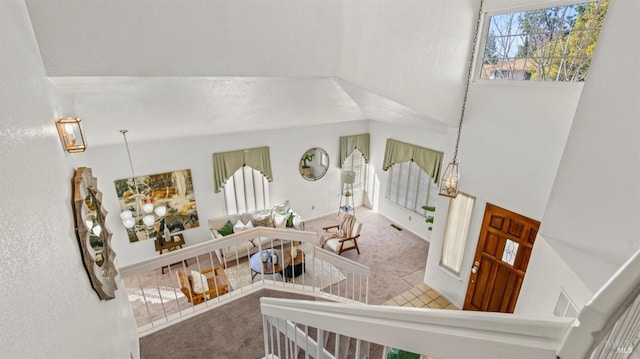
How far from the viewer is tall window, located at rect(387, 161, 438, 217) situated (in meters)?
6.78

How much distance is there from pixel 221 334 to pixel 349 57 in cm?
329

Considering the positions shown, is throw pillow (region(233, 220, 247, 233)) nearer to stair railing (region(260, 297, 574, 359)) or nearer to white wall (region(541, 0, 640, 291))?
white wall (region(541, 0, 640, 291))

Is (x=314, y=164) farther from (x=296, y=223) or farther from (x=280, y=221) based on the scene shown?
(x=280, y=221)

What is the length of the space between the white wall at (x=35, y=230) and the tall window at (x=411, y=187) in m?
6.25

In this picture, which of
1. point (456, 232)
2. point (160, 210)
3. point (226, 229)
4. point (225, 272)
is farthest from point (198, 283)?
point (456, 232)

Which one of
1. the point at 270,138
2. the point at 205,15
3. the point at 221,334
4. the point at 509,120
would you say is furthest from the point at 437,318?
the point at 270,138

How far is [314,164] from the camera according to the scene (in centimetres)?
800

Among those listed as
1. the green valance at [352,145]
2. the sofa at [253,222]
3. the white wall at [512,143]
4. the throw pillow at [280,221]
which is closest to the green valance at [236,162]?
the sofa at [253,222]

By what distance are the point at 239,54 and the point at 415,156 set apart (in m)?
5.12

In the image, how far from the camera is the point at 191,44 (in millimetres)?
2254

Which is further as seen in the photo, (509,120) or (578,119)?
(509,120)

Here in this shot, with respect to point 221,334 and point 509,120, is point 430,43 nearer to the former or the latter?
point 509,120

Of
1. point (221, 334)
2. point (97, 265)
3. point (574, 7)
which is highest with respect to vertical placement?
point (574, 7)

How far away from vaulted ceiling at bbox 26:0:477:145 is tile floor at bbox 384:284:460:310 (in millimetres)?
2993
